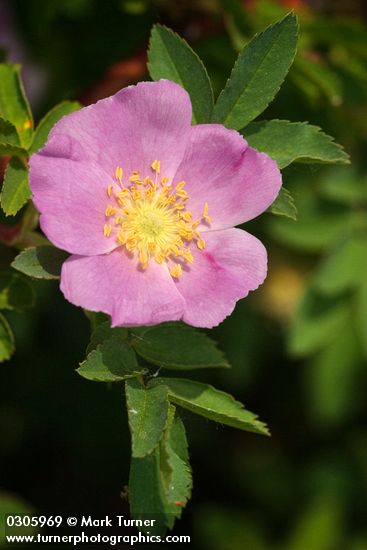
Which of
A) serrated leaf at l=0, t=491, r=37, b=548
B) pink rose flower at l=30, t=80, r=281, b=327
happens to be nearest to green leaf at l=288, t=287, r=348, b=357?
serrated leaf at l=0, t=491, r=37, b=548

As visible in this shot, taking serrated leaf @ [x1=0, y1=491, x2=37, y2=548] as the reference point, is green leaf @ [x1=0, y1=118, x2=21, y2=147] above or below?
above

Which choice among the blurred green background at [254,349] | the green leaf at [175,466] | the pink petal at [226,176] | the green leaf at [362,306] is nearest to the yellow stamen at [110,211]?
the pink petal at [226,176]

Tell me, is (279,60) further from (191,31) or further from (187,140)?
(191,31)

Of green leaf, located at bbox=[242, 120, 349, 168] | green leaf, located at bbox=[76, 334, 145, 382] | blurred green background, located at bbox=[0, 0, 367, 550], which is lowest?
blurred green background, located at bbox=[0, 0, 367, 550]

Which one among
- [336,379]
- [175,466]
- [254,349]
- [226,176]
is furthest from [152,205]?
[254,349]

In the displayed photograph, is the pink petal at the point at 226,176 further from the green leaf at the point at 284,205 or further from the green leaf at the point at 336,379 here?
the green leaf at the point at 336,379

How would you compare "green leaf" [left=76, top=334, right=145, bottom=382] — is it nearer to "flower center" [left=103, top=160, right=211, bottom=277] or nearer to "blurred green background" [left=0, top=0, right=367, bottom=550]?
"flower center" [left=103, top=160, right=211, bottom=277]

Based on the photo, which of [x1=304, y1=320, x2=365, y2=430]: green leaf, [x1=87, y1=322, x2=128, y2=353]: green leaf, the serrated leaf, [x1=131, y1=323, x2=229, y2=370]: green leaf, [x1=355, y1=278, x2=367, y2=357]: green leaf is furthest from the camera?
[x1=304, y1=320, x2=365, y2=430]: green leaf
